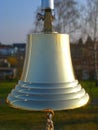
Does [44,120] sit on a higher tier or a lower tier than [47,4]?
lower

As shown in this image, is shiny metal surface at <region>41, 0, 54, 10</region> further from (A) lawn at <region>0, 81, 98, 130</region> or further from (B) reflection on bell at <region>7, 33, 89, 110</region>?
(A) lawn at <region>0, 81, 98, 130</region>

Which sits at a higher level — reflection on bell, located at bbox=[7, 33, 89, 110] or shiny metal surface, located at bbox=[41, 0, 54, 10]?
shiny metal surface, located at bbox=[41, 0, 54, 10]

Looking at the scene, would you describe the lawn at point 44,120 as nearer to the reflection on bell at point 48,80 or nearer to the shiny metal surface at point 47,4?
the reflection on bell at point 48,80

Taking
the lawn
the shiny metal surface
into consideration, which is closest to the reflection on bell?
the shiny metal surface

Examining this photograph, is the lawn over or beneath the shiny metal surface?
beneath

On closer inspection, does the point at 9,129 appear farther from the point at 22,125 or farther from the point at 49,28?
the point at 49,28

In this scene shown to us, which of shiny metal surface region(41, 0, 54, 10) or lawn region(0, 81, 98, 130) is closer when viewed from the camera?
shiny metal surface region(41, 0, 54, 10)

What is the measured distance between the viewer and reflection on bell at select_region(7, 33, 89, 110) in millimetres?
1365

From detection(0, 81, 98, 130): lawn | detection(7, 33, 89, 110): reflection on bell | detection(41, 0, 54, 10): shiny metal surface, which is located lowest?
detection(0, 81, 98, 130): lawn

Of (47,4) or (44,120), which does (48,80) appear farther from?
(44,120)

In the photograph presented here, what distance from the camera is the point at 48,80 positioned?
1453mm

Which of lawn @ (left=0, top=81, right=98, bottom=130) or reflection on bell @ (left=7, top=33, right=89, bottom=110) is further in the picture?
lawn @ (left=0, top=81, right=98, bottom=130)

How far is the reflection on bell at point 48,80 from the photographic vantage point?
1.37 metres

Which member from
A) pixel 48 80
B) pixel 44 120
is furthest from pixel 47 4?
pixel 44 120
